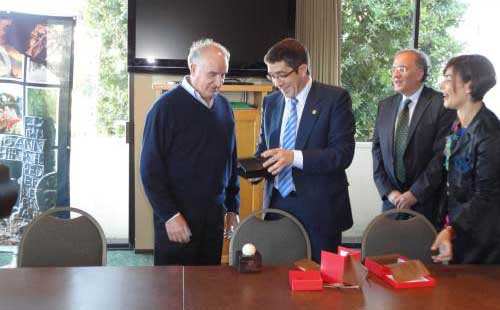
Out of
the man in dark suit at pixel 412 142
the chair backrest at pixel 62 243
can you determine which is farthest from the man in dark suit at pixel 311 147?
the chair backrest at pixel 62 243

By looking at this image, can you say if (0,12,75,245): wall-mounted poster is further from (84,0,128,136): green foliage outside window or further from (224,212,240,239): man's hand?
(224,212,240,239): man's hand

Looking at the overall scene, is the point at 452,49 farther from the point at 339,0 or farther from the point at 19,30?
the point at 19,30

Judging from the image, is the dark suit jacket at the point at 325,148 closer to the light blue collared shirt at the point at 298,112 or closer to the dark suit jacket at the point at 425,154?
the light blue collared shirt at the point at 298,112

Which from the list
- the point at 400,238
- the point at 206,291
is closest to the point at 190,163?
the point at 206,291

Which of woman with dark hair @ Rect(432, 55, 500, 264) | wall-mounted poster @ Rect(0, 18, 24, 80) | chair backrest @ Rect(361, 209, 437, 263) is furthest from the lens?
wall-mounted poster @ Rect(0, 18, 24, 80)

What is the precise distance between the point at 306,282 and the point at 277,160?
764 mm

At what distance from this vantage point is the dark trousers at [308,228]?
9.53 ft

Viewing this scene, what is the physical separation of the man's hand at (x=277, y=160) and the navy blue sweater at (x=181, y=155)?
0.29 meters

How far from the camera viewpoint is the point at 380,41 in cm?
530

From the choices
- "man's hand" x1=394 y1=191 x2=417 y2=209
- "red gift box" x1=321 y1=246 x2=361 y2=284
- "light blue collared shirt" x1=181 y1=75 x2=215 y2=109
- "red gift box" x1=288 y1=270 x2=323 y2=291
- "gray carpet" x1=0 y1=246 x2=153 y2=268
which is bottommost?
"gray carpet" x1=0 y1=246 x2=153 y2=268

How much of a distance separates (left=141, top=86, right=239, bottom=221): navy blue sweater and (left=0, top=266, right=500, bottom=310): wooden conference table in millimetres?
567

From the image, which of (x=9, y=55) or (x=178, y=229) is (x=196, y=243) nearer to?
(x=178, y=229)

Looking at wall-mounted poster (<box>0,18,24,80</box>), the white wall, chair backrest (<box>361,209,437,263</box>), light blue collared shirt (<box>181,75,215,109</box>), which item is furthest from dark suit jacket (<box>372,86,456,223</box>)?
wall-mounted poster (<box>0,18,24,80</box>)

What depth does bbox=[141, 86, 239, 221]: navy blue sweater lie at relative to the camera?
277cm
